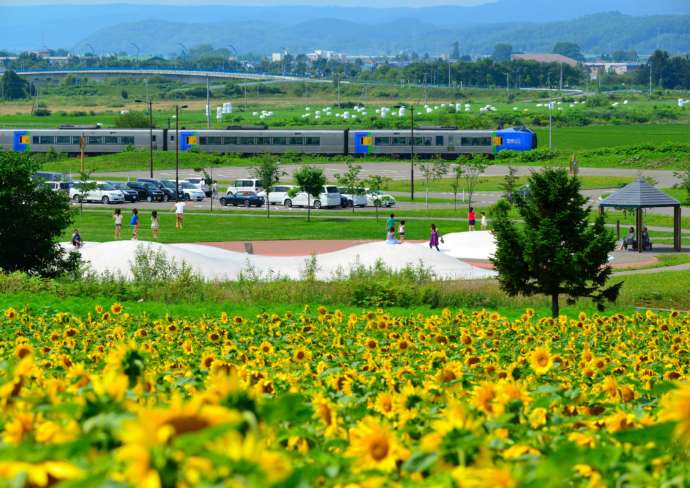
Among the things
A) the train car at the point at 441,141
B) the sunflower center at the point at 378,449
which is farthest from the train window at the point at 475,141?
the sunflower center at the point at 378,449

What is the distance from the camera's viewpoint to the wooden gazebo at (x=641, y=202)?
4269 centimetres

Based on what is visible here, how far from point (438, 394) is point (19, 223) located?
25210 millimetres

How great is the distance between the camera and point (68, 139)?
9275 cm

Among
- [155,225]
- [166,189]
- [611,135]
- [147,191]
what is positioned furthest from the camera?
[611,135]

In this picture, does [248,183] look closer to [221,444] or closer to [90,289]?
[90,289]

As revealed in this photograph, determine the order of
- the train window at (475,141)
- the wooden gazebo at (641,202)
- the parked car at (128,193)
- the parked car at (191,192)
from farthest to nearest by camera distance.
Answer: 1. the train window at (475,141)
2. the parked car at (191,192)
3. the parked car at (128,193)
4. the wooden gazebo at (641,202)

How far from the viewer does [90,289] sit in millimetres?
25109

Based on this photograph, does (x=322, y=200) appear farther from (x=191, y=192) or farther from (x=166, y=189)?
(x=166, y=189)

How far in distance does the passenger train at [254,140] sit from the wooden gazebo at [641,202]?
46.3 m

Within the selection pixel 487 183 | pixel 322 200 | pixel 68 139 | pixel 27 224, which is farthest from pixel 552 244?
pixel 68 139

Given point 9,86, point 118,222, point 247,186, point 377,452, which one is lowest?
point 118,222

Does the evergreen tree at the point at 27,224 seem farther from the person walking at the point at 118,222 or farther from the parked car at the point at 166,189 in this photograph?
the parked car at the point at 166,189

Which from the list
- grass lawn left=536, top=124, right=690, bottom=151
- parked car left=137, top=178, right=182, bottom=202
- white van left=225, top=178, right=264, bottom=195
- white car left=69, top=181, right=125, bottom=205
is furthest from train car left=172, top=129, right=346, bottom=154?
white car left=69, top=181, right=125, bottom=205

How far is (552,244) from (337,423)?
18221 millimetres
